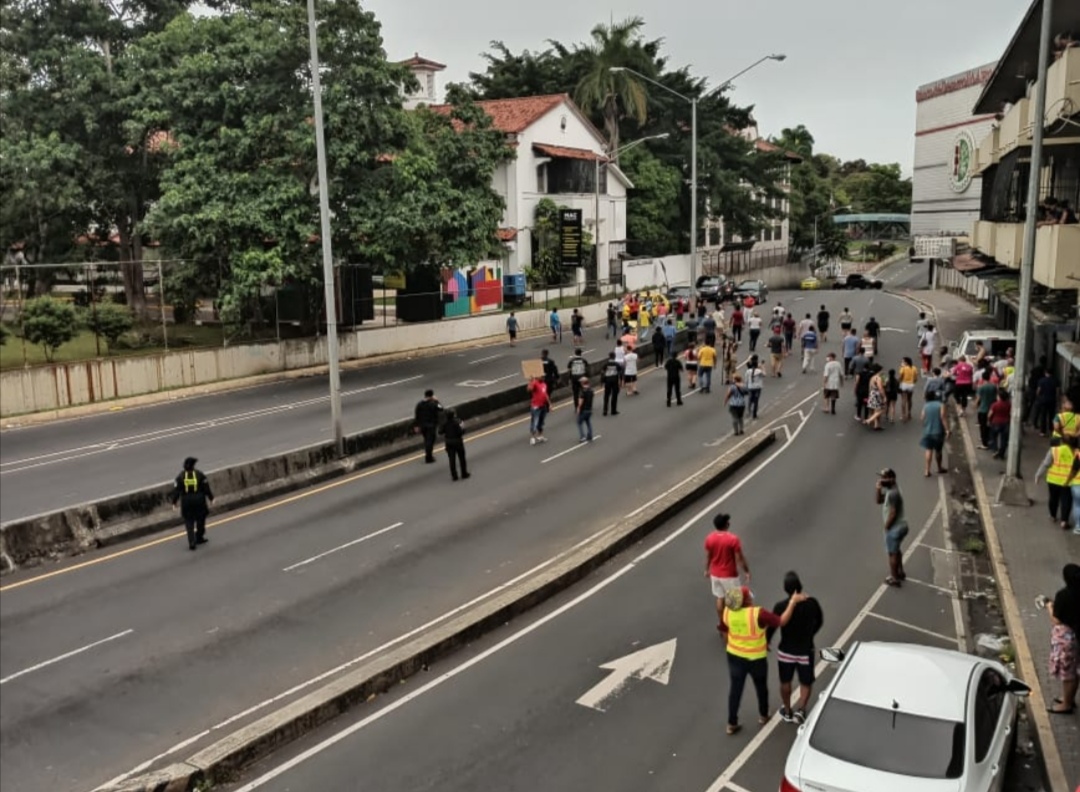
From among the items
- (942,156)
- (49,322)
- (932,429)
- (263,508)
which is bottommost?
(263,508)

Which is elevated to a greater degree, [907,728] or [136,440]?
[907,728]

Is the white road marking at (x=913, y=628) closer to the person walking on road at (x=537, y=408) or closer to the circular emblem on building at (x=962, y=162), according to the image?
the person walking on road at (x=537, y=408)

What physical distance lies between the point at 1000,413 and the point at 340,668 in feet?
47.0

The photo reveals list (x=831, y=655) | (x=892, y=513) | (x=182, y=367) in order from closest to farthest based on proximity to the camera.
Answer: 1. (x=831, y=655)
2. (x=892, y=513)
3. (x=182, y=367)

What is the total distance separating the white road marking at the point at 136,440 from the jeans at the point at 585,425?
373 inches

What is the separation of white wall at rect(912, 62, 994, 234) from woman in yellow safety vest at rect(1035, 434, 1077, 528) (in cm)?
6213

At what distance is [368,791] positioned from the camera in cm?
823

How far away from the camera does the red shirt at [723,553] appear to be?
11.1 meters

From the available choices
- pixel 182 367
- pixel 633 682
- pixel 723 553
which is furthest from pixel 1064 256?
pixel 182 367

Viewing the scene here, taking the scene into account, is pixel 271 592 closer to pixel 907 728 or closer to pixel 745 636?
pixel 745 636

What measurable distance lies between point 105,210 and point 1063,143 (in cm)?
3366

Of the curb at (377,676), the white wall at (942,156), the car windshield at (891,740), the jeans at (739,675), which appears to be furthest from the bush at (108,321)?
the white wall at (942,156)

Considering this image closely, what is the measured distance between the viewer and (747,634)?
873cm

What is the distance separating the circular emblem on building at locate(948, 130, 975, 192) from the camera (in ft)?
230
